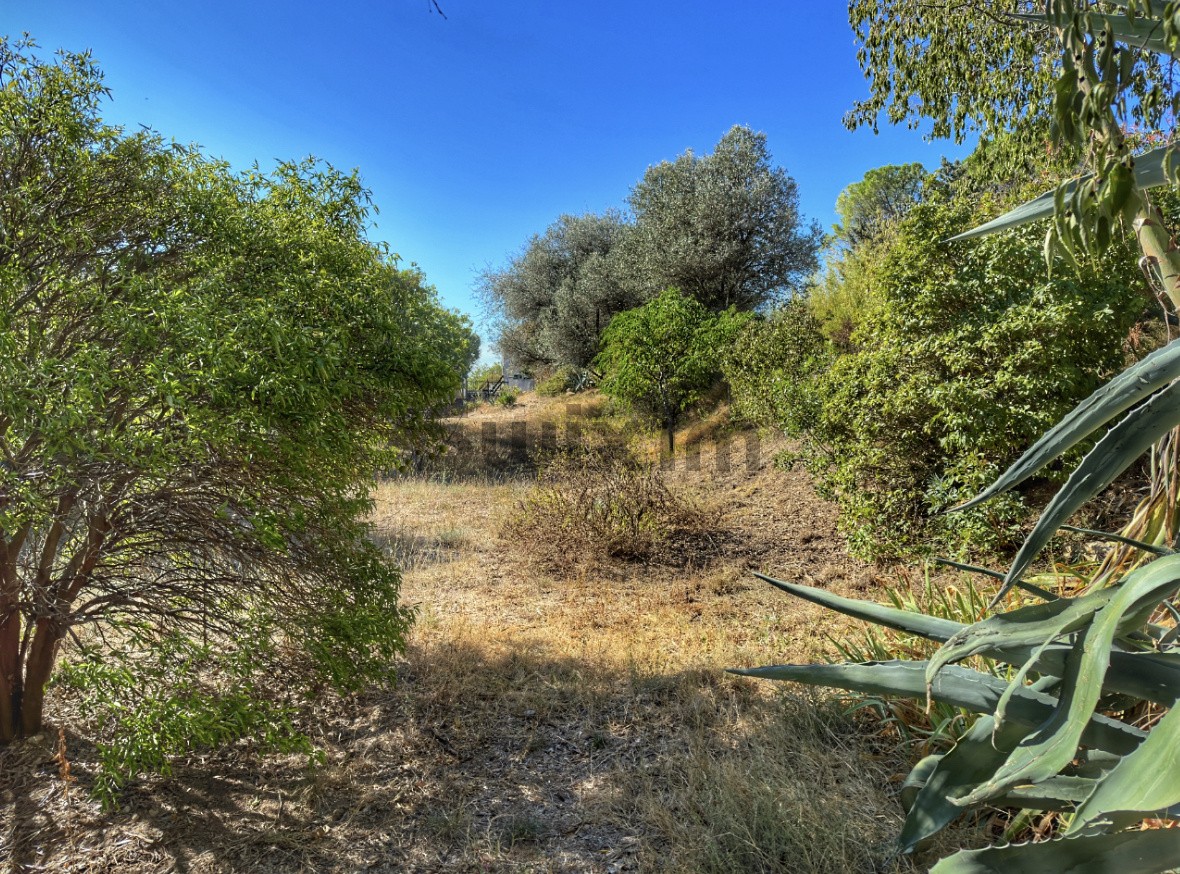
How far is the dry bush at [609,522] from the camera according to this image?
6949 millimetres

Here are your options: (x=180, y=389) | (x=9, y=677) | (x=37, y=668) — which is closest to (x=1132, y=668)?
(x=180, y=389)

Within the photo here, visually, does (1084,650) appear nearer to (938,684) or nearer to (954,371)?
(938,684)

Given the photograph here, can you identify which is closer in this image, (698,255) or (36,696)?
(36,696)

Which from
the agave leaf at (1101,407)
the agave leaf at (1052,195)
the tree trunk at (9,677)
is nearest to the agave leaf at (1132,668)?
the agave leaf at (1101,407)

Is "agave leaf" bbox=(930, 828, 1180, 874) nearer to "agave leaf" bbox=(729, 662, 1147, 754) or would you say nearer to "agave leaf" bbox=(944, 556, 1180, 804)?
"agave leaf" bbox=(944, 556, 1180, 804)

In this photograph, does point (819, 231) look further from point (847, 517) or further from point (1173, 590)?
point (1173, 590)

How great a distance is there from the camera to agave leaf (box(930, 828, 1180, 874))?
105cm

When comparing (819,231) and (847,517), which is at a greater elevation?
(819,231)

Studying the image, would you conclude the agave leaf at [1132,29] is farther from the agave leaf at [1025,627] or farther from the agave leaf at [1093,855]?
the agave leaf at [1093,855]

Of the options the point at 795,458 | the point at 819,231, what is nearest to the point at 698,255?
the point at 819,231

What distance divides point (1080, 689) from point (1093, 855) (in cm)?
28

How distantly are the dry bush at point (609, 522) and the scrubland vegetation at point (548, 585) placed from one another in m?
0.77

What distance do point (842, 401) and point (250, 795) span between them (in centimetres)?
569

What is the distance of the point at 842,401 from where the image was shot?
250 inches
